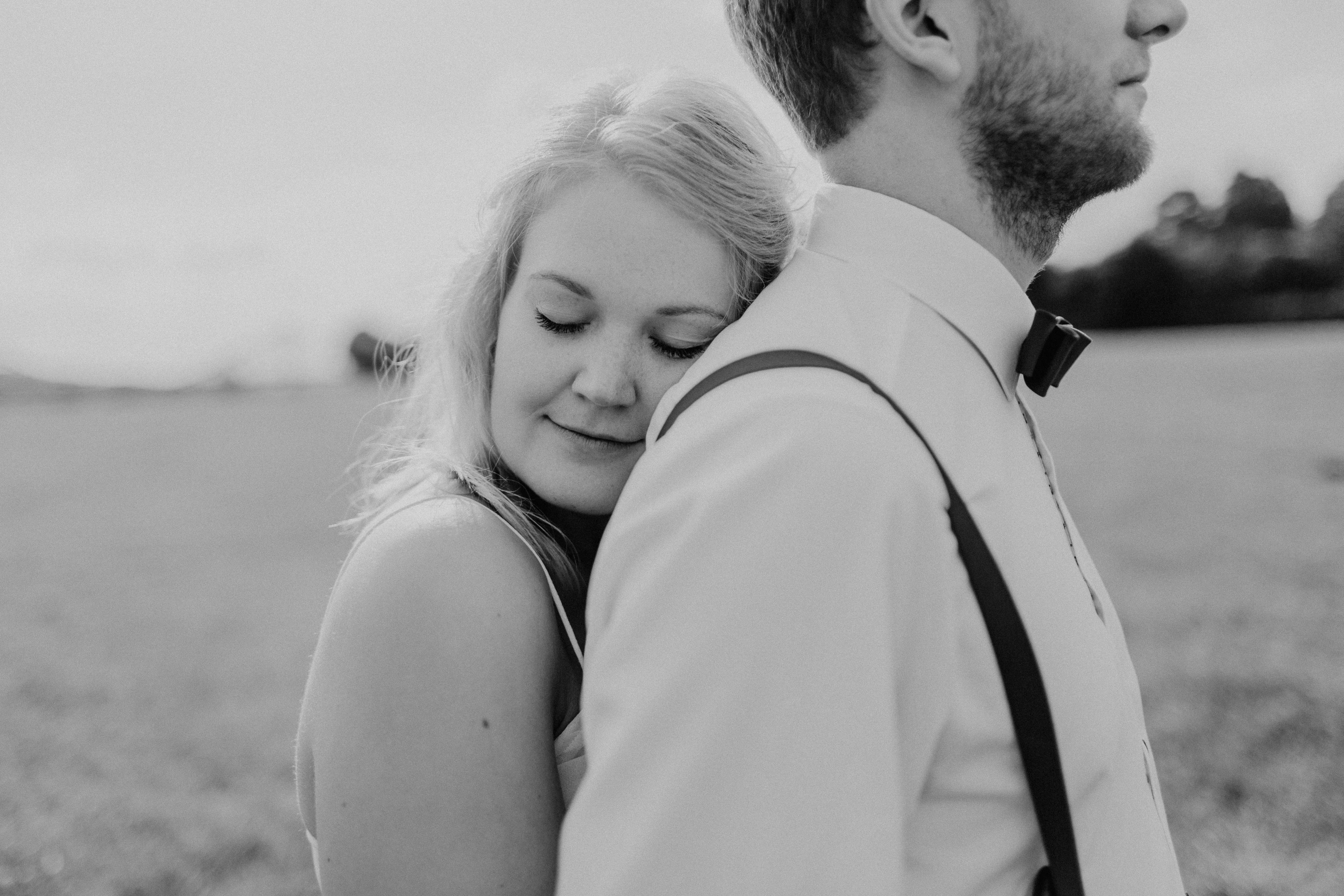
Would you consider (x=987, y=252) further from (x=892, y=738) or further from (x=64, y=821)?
(x=64, y=821)

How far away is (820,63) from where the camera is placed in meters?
1.95

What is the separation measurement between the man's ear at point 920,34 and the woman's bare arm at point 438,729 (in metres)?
1.04

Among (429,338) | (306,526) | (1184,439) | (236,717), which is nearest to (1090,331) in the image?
(1184,439)

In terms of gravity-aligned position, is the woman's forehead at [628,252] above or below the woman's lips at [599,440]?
above

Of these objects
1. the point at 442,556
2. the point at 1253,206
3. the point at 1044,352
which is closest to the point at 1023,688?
the point at 1044,352

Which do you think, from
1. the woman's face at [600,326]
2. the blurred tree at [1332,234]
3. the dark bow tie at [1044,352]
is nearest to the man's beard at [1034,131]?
the dark bow tie at [1044,352]

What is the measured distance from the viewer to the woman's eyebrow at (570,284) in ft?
5.79

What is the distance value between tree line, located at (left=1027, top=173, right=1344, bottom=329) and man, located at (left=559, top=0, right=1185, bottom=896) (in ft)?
146

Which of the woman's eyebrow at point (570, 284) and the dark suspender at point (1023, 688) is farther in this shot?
the woman's eyebrow at point (570, 284)

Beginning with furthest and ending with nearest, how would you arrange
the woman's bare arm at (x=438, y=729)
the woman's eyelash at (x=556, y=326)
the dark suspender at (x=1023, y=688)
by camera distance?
1. the woman's eyelash at (x=556, y=326)
2. the woman's bare arm at (x=438, y=729)
3. the dark suspender at (x=1023, y=688)

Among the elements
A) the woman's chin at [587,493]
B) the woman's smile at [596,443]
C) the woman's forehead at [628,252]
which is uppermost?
the woman's forehead at [628,252]

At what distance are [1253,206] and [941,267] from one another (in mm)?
68343

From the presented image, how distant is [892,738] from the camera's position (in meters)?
1.20

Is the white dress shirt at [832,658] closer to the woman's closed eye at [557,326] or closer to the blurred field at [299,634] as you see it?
the woman's closed eye at [557,326]
